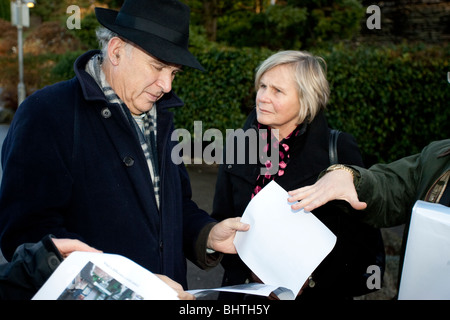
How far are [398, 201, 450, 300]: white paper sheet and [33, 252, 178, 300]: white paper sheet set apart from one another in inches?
28.2

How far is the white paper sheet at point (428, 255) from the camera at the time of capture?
47.9 inches

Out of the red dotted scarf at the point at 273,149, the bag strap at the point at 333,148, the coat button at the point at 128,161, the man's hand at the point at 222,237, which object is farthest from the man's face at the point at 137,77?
the bag strap at the point at 333,148

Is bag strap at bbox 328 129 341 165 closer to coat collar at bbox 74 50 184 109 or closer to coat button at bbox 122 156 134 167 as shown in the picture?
coat button at bbox 122 156 134 167

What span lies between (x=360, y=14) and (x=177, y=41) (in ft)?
32.7

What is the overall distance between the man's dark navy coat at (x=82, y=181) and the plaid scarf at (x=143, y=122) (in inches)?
1.2

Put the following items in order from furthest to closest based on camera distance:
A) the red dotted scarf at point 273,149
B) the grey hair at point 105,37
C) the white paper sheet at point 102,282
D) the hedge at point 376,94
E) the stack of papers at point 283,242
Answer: the hedge at point 376,94 < the red dotted scarf at point 273,149 < the grey hair at point 105,37 < the stack of papers at point 283,242 < the white paper sheet at point 102,282

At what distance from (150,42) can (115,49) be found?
18cm

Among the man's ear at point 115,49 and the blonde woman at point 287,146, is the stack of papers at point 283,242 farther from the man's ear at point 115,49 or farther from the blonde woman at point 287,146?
the man's ear at point 115,49

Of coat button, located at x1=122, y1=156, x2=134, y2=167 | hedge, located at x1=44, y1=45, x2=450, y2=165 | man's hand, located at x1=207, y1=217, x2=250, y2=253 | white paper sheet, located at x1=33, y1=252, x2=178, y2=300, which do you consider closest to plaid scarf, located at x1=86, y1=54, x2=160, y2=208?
coat button, located at x1=122, y1=156, x2=134, y2=167

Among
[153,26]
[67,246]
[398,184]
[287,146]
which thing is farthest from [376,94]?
[67,246]

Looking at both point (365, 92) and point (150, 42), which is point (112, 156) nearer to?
point (150, 42)

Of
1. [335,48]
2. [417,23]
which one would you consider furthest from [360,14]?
[417,23]

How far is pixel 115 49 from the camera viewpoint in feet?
6.01

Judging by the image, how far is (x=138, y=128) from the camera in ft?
6.32
